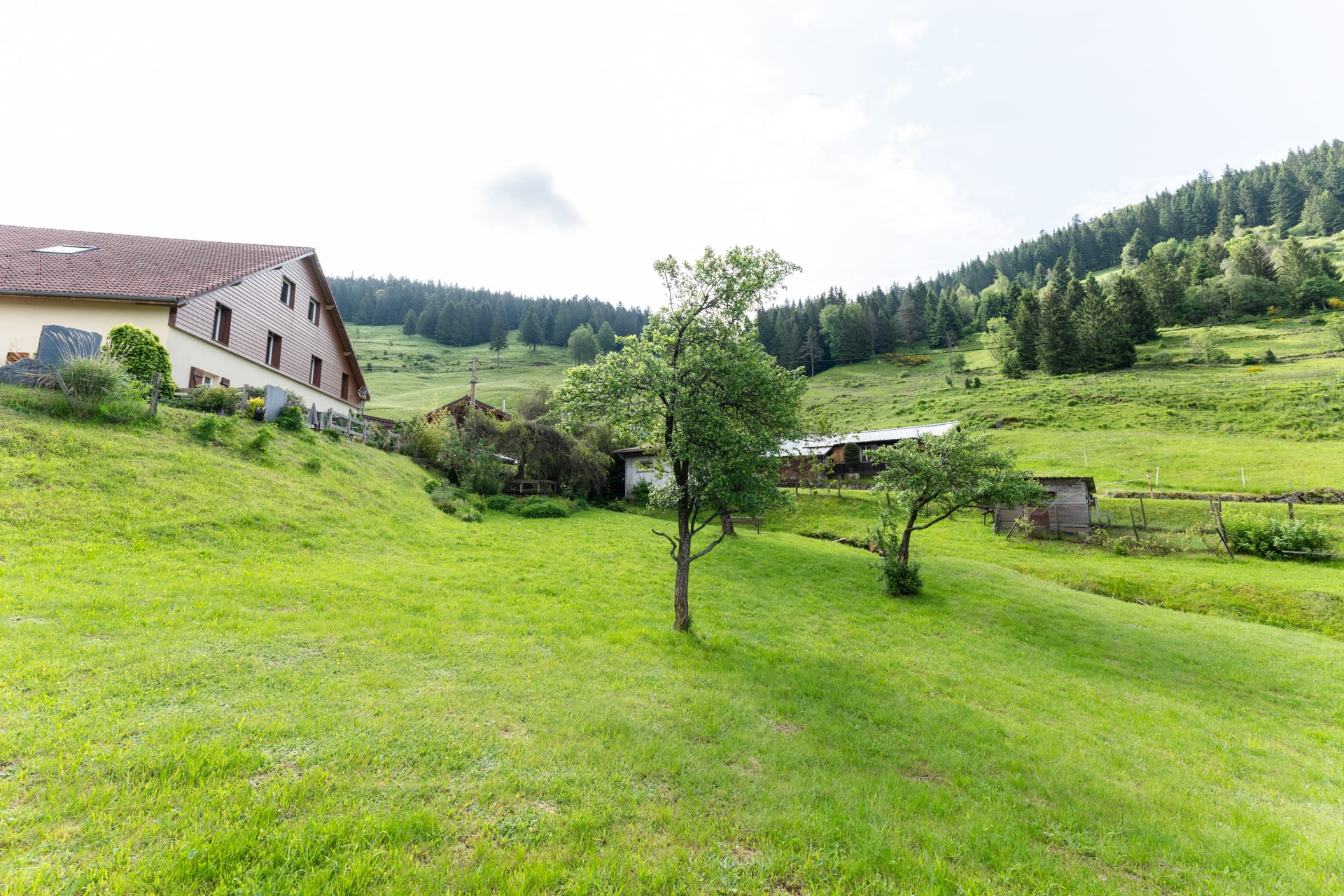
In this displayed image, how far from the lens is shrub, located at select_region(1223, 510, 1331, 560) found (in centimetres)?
2255

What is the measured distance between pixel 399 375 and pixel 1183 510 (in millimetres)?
102045

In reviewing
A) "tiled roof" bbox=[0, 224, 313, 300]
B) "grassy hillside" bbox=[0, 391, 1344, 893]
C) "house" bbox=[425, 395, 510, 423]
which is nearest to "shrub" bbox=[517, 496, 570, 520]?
"house" bbox=[425, 395, 510, 423]

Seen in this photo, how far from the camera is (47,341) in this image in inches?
631

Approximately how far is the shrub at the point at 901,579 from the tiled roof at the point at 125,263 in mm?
29415

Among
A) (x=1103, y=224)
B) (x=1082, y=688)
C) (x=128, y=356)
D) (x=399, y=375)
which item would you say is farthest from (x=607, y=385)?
(x=1103, y=224)

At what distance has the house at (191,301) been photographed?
788 inches

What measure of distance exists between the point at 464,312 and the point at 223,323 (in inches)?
4357

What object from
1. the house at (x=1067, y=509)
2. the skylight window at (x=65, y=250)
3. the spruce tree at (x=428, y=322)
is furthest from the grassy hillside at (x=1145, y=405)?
the skylight window at (x=65, y=250)

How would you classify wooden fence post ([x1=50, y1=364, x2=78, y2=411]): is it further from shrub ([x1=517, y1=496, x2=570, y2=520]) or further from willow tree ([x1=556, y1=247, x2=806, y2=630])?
shrub ([x1=517, y1=496, x2=570, y2=520])

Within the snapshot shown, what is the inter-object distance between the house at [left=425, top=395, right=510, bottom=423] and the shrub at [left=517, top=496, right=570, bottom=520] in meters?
7.95

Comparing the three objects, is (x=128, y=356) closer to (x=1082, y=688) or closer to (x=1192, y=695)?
(x=1082, y=688)

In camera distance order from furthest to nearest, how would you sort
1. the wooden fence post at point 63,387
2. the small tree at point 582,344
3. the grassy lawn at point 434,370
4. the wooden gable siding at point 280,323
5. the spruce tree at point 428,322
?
the spruce tree at point 428,322 < the small tree at point 582,344 < the grassy lawn at point 434,370 < the wooden gable siding at point 280,323 < the wooden fence post at point 63,387

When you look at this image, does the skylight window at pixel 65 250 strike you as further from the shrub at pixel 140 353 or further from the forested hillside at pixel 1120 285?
the forested hillside at pixel 1120 285

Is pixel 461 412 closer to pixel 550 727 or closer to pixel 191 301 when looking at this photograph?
pixel 191 301
